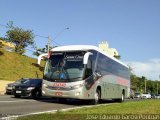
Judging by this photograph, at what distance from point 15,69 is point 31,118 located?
47376mm

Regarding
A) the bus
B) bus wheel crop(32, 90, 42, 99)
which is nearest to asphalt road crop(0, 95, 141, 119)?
the bus

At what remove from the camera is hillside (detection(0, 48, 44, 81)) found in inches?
2191

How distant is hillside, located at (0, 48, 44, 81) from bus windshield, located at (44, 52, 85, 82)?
30377 millimetres

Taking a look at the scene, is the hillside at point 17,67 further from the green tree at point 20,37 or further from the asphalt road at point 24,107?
the asphalt road at point 24,107

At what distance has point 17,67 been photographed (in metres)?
61.3

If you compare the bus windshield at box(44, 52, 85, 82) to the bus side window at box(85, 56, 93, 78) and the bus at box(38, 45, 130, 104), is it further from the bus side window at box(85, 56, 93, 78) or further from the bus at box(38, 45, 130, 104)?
the bus side window at box(85, 56, 93, 78)

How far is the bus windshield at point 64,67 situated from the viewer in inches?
864

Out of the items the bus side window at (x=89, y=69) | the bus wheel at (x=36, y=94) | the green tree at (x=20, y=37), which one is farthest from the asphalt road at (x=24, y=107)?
the green tree at (x=20, y=37)

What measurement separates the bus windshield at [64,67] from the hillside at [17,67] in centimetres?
3038

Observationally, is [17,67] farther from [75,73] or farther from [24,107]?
[24,107]

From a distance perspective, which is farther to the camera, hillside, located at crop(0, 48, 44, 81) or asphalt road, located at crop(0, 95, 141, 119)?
hillside, located at crop(0, 48, 44, 81)

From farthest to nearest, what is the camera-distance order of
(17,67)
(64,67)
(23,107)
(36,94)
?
(17,67) < (36,94) < (64,67) < (23,107)

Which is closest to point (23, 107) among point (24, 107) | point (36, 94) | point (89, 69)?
point (24, 107)

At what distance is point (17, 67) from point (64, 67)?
4002cm
